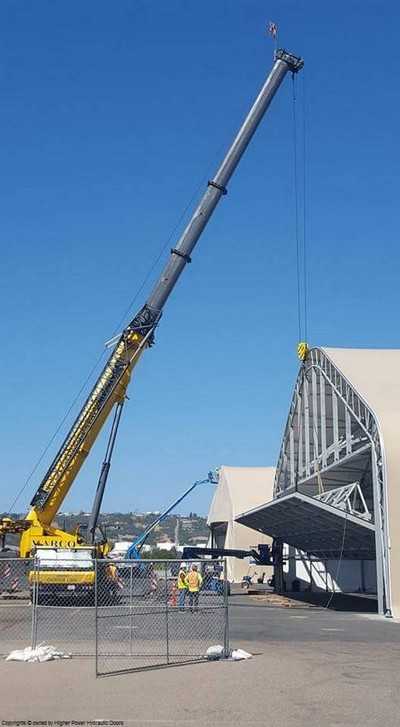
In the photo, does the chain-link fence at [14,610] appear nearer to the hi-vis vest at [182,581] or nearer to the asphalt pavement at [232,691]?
the asphalt pavement at [232,691]

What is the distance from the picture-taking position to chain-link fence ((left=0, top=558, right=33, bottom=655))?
52.6 ft

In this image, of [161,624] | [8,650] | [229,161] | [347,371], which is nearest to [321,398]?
[347,371]

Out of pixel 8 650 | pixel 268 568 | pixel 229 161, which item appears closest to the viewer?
pixel 8 650

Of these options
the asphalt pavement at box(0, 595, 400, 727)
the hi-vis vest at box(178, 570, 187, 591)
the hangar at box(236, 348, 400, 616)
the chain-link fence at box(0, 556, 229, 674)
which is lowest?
the asphalt pavement at box(0, 595, 400, 727)

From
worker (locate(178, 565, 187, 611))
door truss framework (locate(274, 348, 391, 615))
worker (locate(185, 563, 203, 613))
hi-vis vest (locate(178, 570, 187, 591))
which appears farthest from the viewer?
door truss framework (locate(274, 348, 391, 615))

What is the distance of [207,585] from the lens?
25.6 meters

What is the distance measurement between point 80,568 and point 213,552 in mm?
18521

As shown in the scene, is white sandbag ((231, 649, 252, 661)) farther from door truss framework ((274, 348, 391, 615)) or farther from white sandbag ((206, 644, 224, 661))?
door truss framework ((274, 348, 391, 615))

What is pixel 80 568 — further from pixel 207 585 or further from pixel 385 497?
pixel 385 497

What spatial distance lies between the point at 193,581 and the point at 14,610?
634 cm

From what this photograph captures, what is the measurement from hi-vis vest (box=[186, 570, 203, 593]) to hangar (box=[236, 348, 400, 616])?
6762mm

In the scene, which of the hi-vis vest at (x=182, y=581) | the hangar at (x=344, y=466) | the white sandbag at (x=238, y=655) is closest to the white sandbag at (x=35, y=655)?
the white sandbag at (x=238, y=655)

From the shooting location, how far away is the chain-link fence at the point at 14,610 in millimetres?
16042

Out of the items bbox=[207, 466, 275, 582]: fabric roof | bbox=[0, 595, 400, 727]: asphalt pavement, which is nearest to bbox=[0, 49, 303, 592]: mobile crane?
bbox=[0, 595, 400, 727]: asphalt pavement
